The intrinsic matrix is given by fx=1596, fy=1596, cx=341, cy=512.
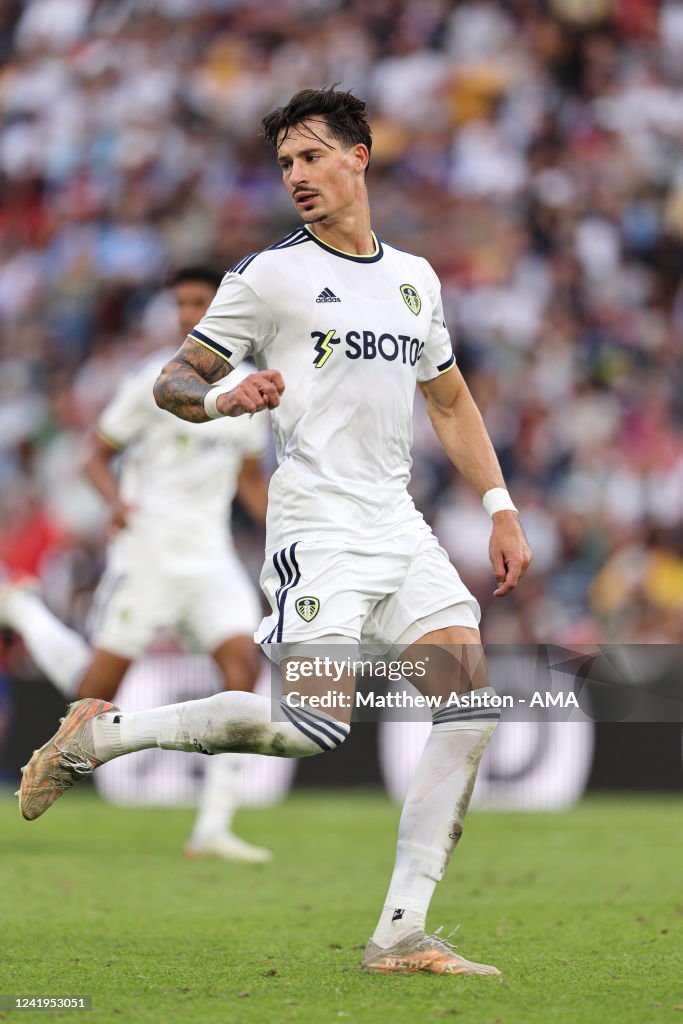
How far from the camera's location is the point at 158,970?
4.96 meters

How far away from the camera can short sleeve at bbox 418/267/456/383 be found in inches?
205

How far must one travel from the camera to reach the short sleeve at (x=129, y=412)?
893cm

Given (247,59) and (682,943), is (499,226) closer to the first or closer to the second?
(247,59)

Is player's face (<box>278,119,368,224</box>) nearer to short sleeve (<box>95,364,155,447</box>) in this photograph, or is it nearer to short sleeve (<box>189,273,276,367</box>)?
short sleeve (<box>189,273,276,367</box>)

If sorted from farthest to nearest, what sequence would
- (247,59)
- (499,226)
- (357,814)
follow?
(247,59)
(499,226)
(357,814)

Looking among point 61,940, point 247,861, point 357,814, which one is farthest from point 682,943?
point 357,814

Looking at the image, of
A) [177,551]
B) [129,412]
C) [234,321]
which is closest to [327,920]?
[234,321]

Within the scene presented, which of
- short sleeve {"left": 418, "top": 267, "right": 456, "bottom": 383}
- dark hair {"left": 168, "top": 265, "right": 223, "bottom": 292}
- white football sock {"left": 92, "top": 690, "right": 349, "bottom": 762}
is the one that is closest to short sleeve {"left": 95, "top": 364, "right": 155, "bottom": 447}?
dark hair {"left": 168, "top": 265, "right": 223, "bottom": 292}

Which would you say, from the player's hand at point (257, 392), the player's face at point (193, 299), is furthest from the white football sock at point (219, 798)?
the player's hand at point (257, 392)

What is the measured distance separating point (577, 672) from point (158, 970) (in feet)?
6.30

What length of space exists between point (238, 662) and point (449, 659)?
4141 mm

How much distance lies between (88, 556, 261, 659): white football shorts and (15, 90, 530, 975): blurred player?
13.0 ft

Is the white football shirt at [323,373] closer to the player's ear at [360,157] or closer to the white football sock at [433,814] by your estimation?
the player's ear at [360,157]

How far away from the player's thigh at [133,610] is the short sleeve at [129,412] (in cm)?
75
